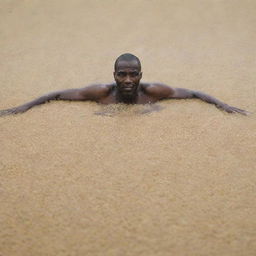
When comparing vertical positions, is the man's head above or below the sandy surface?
above

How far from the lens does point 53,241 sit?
1.03 metres

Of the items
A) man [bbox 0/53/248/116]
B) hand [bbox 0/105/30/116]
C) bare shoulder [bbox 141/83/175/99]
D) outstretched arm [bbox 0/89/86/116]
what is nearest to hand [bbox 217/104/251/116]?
man [bbox 0/53/248/116]

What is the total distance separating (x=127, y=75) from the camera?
75.4 inches

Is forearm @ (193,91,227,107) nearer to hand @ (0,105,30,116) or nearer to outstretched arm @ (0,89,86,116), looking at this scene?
outstretched arm @ (0,89,86,116)

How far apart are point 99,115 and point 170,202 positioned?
0.85 meters

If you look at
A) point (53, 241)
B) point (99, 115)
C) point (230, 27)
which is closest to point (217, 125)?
point (99, 115)

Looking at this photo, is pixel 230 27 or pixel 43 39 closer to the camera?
pixel 43 39

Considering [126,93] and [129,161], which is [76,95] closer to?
[126,93]

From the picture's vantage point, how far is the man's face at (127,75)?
1.91 metres

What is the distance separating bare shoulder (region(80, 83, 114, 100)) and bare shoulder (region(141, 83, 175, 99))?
22 centimetres

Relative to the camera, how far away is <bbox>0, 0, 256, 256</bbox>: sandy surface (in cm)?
104

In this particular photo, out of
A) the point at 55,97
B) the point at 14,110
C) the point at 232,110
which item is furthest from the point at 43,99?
the point at 232,110

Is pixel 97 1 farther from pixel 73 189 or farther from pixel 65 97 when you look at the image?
pixel 73 189

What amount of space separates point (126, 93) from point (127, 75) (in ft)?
0.36
